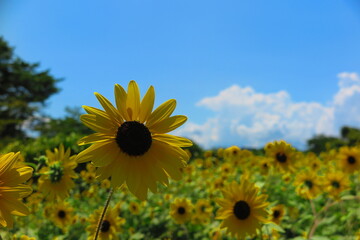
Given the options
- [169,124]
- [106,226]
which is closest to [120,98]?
[169,124]

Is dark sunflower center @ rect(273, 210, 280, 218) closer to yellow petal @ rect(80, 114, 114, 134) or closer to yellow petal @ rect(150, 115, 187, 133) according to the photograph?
yellow petal @ rect(150, 115, 187, 133)

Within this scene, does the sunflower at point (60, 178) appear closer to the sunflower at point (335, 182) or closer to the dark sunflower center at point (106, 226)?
the dark sunflower center at point (106, 226)

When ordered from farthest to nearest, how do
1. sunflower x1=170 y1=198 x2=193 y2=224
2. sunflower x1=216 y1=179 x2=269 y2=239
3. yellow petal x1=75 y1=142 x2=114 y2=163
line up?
sunflower x1=170 y1=198 x2=193 y2=224 → sunflower x1=216 y1=179 x2=269 y2=239 → yellow petal x1=75 y1=142 x2=114 y2=163

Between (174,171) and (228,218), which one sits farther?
(228,218)

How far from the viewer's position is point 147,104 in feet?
5.48

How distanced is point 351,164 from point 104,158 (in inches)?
189

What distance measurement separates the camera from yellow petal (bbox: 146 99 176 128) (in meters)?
1.66

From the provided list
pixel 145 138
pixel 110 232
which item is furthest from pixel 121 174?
pixel 110 232

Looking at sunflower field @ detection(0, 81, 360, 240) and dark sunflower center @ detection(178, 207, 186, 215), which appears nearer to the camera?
sunflower field @ detection(0, 81, 360, 240)

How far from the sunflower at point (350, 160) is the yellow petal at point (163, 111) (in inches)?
176

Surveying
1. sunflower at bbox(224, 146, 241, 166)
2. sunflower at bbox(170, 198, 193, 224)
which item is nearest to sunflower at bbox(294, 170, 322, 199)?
sunflower at bbox(170, 198, 193, 224)

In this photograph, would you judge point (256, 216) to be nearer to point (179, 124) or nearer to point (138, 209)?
point (179, 124)

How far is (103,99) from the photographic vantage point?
158cm

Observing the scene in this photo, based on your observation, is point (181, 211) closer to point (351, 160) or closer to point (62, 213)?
point (62, 213)
